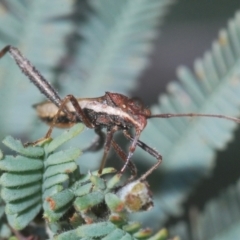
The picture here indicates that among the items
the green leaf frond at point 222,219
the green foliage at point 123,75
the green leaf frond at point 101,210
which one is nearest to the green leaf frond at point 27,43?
the green foliage at point 123,75

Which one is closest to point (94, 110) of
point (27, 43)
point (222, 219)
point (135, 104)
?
point (135, 104)

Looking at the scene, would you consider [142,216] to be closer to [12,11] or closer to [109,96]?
[109,96]

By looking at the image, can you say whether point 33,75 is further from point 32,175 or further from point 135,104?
point 32,175

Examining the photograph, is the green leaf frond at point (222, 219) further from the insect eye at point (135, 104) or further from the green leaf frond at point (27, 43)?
the green leaf frond at point (27, 43)

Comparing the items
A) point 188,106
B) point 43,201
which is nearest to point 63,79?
point 188,106

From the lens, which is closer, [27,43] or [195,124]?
[195,124]

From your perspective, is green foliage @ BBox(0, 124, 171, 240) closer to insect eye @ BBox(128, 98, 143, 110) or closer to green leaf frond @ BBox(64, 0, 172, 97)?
insect eye @ BBox(128, 98, 143, 110)

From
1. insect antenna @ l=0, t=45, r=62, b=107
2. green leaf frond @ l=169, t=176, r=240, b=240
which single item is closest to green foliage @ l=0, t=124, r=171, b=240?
green leaf frond @ l=169, t=176, r=240, b=240
